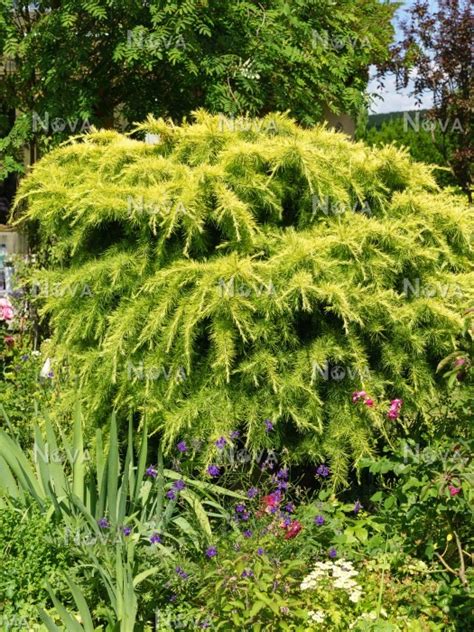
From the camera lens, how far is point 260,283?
371 centimetres

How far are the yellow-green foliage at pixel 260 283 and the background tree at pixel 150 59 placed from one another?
253 cm

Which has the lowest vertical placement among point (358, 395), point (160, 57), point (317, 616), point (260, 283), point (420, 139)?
point (317, 616)

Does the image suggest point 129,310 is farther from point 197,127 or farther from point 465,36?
point 465,36

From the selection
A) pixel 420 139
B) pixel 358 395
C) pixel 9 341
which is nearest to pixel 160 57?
pixel 9 341

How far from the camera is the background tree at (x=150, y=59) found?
655 centimetres

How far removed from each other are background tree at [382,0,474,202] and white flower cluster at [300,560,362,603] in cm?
937

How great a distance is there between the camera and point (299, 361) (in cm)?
376

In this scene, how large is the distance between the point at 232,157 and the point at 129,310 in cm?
90

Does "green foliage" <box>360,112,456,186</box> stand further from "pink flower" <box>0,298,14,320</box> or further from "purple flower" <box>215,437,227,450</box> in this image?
"purple flower" <box>215,437,227,450</box>

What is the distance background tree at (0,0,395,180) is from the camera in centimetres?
655

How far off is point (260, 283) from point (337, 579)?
4.38 ft

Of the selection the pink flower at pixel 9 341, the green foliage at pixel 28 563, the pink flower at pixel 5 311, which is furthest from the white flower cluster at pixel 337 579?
the pink flower at pixel 5 311

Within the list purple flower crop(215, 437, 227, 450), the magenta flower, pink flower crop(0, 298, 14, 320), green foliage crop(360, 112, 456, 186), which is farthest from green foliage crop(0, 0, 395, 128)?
green foliage crop(360, 112, 456, 186)

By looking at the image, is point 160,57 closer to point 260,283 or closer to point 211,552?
point 260,283
